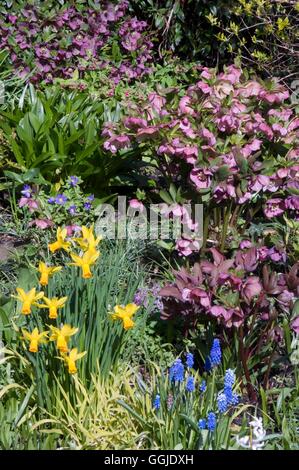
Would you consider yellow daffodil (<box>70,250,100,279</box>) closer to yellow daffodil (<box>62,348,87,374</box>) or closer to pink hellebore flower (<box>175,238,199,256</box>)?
yellow daffodil (<box>62,348,87,374</box>)

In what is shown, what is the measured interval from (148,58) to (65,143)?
233 cm

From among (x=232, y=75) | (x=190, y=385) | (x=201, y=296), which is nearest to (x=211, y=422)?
(x=190, y=385)

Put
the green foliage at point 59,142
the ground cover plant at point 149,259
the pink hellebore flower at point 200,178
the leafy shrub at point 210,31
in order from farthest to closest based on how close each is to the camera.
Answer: the leafy shrub at point 210,31 → the green foliage at point 59,142 → the pink hellebore flower at point 200,178 → the ground cover plant at point 149,259

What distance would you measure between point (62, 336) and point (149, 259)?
5.52ft

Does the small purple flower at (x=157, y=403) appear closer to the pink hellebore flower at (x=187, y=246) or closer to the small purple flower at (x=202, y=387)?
the small purple flower at (x=202, y=387)

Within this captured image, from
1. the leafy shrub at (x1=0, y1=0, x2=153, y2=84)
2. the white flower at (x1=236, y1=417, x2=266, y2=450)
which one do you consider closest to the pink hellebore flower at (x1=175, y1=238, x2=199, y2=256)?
the white flower at (x1=236, y1=417, x2=266, y2=450)

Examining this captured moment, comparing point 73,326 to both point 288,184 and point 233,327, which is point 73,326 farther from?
point 288,184

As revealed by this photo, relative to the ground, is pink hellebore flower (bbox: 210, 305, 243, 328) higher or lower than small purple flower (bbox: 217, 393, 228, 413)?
higher

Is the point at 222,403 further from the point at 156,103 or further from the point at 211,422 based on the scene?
the point at 156,103

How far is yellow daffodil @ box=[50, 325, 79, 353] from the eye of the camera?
259cm

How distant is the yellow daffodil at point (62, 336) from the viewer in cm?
259

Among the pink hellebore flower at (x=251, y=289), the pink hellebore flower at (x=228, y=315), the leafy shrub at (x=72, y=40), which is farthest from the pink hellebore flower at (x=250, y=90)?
the leafy shrub at (x=72, y=40)

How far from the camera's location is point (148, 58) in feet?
21.9
